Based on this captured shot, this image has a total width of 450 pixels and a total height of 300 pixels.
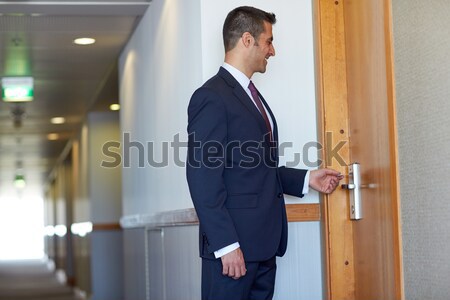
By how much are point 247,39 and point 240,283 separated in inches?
42.5

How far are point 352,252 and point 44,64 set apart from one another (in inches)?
211

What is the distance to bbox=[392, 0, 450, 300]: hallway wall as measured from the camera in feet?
11.5

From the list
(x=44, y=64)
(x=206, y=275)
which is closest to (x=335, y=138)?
(x=206, y=275)

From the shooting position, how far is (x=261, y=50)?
3.83m

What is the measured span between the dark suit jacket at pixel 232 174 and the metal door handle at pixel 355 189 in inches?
18.7

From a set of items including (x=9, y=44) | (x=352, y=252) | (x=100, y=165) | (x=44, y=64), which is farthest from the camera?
(x=100, y=165)

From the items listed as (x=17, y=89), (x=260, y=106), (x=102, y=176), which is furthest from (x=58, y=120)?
(x=260, y=106)

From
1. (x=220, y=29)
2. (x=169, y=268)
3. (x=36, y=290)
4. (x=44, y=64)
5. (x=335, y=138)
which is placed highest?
(x=44, y=64)

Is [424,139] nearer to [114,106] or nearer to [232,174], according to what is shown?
[232,174]

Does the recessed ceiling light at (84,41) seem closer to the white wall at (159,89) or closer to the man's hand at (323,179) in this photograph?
the white wall at (159,89)

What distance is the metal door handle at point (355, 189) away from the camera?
13.6ft

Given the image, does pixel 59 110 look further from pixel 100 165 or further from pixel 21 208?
pixel 21 208

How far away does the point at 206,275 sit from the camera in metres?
3.71

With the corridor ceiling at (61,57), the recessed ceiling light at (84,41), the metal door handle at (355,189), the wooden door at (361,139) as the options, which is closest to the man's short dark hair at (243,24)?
the wooden door at (361,139)
